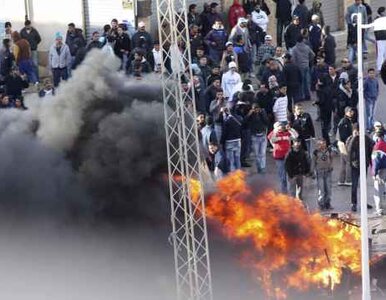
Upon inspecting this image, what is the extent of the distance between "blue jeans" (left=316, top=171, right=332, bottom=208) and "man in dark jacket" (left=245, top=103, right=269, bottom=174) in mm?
1287

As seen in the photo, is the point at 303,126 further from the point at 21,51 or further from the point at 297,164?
the point at 21,51

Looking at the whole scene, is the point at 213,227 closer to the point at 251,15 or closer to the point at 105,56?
the point at 105,56

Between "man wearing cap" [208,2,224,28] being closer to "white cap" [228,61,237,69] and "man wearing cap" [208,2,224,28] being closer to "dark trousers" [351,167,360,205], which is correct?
"white cap" [228,61,237,69]

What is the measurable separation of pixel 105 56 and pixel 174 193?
120 inches

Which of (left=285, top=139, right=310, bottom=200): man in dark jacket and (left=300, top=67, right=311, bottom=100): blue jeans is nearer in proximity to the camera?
(left=285, top=139, right=310, bottom=200): man in dark jacket

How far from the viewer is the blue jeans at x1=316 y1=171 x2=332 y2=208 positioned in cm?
2830

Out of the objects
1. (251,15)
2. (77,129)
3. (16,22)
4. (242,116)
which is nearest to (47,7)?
(16,22)

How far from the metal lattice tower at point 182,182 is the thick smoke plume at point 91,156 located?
478mm

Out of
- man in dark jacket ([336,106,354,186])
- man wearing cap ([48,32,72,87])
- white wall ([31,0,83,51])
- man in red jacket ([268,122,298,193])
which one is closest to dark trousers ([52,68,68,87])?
man wearing cap ([48,32,72,87])

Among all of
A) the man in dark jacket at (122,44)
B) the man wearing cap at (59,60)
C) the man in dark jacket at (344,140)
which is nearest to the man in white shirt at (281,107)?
the man in dark jacket at (344,140)

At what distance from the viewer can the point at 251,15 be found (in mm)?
34656

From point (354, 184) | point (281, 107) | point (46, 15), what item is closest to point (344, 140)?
point (354, 184)

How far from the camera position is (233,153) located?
28812 millimetres

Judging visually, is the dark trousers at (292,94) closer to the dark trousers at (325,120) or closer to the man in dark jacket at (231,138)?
the dark trousers at (325,120)
